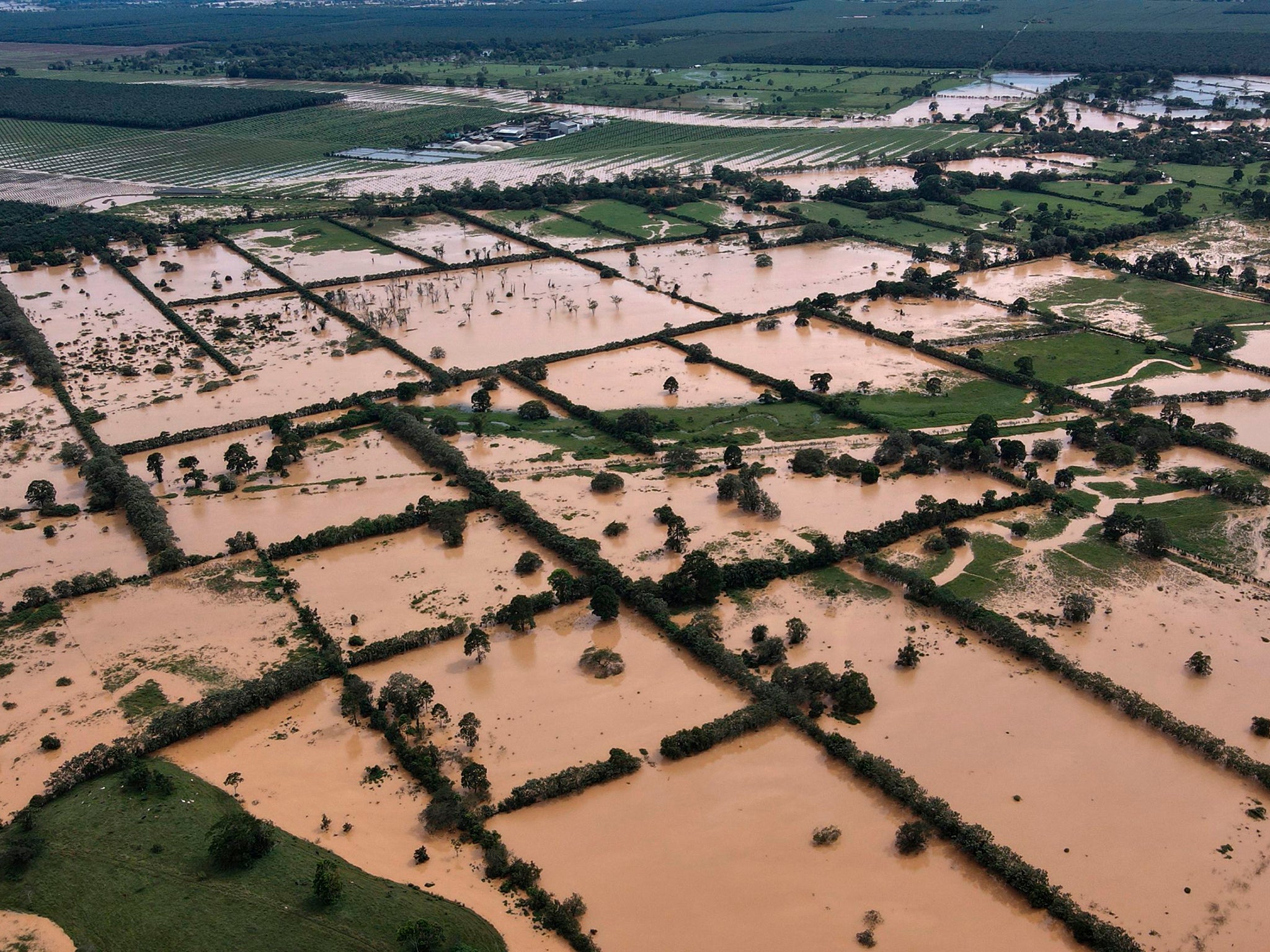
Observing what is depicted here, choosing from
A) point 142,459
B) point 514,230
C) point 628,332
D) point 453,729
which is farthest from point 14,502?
point 514,230

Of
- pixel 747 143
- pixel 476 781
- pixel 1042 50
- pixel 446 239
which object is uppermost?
pixel 1042 50

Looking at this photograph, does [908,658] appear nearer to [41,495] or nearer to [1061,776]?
[1061,776]

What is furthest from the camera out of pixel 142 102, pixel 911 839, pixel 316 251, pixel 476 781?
pixel 142 102

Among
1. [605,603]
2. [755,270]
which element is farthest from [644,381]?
[605,603]

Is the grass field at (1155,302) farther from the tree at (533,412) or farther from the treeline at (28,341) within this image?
the treeline at (28,341)

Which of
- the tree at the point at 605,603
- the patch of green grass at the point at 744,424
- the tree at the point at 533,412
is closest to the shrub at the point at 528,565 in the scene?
the tree at the point at 605,603

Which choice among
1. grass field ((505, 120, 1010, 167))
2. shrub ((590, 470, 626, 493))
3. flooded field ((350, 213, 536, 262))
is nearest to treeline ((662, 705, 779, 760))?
shrub ((590, 470, 626, 493))

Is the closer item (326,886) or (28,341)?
(326,886)

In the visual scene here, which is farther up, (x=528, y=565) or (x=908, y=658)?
(x=528, y=565)
